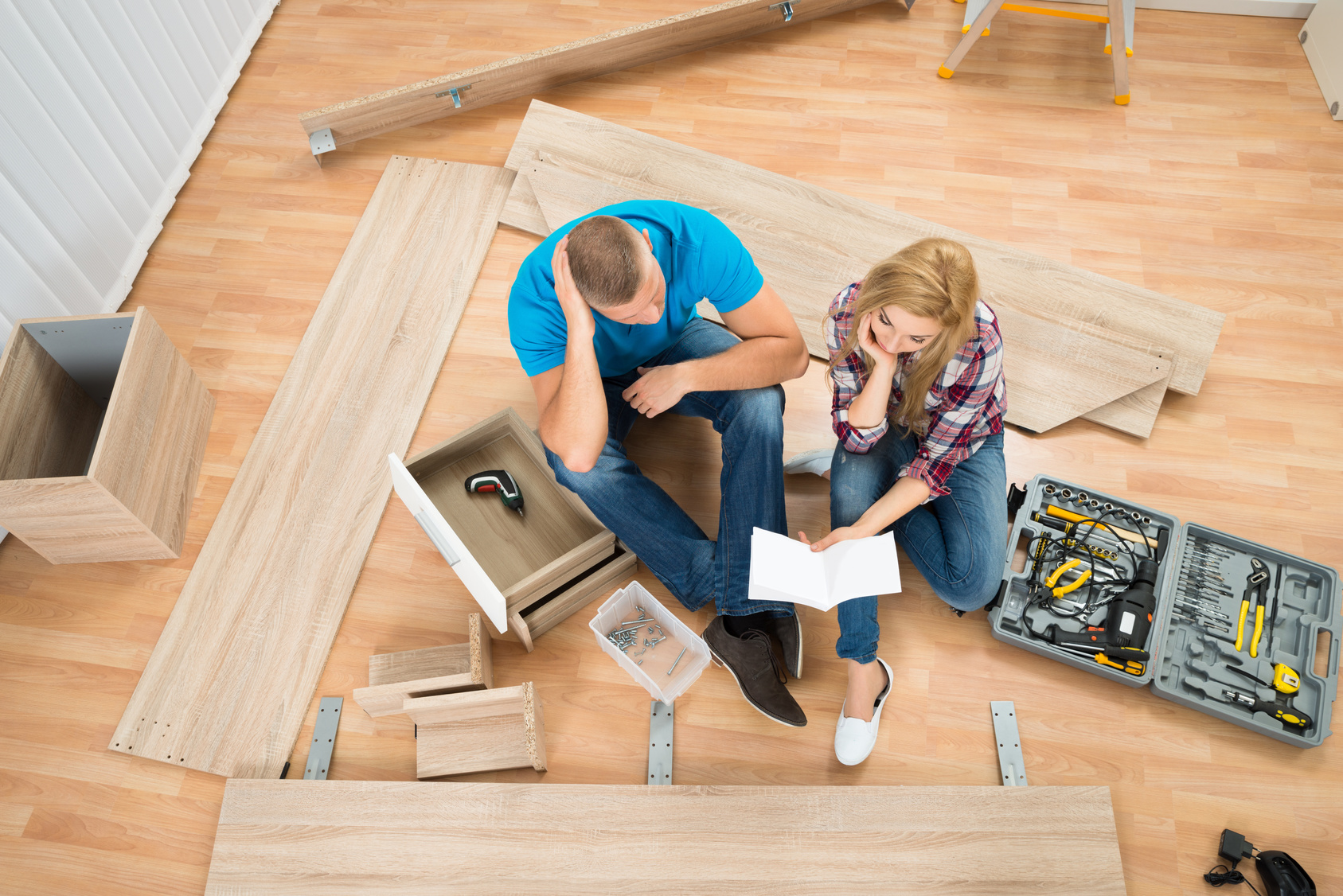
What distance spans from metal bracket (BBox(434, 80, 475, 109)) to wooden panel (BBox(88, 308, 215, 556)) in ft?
4.34

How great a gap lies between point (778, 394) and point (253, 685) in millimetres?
1441

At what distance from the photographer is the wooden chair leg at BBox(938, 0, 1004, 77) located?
117 inches

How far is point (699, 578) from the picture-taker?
1938 millimetres

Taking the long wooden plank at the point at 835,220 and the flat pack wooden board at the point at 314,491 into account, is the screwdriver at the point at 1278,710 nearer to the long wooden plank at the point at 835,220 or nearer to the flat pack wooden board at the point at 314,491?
the long wooden plank at the point at 835,220

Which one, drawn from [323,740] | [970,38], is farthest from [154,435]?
[970,38]

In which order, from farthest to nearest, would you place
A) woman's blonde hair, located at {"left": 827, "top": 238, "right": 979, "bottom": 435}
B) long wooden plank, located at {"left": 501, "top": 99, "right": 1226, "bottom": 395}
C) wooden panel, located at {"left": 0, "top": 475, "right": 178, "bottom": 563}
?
long wooden plank, located at {"left": 501, "top": 99, "right": 1226, "bottom": 395}, wooden panel, located at {"left": 0, "top": 475, "right": 178, "bottom": 563}, woman's blonde hair, located at {"left": 827, "top": 238, "right": 979, "bottom": 435}

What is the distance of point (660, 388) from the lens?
1854mm

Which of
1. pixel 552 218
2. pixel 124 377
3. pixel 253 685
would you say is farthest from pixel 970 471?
pixel 124 377

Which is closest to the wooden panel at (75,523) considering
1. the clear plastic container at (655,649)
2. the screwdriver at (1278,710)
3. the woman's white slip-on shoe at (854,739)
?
the clear plastic container at (655,649)

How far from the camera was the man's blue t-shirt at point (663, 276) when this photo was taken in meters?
1.75

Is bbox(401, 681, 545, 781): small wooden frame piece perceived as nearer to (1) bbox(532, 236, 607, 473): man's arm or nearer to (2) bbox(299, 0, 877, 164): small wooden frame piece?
(1) bbox(532, 236, 607, 473): man's arm

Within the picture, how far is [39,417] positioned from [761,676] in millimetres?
1963

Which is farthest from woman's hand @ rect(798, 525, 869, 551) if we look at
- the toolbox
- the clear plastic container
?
the toolbox

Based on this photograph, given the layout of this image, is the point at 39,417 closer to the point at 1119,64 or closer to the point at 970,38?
the point at 970,38
